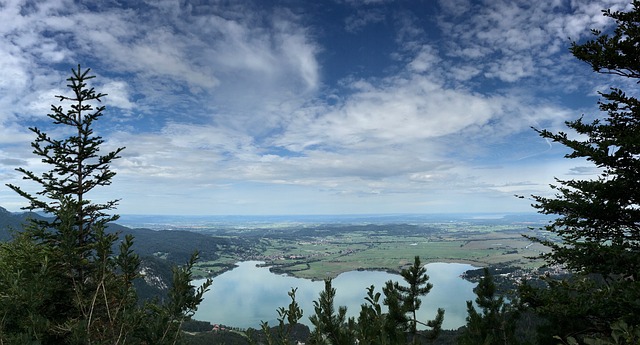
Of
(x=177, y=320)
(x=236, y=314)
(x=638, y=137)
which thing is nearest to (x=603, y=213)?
(x=638, y=137)

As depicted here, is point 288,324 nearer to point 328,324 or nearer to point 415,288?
point 328,324

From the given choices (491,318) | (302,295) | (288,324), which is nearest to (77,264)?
(288,324)


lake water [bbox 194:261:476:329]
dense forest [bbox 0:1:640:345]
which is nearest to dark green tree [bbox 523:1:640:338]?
dense forest [bbox 0:1:640:345]

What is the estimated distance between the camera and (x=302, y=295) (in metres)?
126

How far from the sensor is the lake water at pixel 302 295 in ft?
356

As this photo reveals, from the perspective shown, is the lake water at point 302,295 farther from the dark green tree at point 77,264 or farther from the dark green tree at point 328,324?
the dark green tree at point 328,324

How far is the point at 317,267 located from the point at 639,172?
188083mm

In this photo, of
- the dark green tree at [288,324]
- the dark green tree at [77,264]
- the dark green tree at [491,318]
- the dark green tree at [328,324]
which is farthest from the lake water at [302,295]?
the dark green tree at [288,324]

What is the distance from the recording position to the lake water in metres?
109

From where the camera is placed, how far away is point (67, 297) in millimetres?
13516

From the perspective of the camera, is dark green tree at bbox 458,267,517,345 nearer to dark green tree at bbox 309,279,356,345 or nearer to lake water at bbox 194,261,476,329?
dark green tree at bbox 309,279,356,345

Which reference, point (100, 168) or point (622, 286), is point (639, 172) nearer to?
point (622, 286)

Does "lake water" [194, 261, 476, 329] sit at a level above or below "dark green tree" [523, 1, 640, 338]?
below

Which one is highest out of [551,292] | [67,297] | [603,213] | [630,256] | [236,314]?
[603,213]
